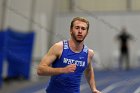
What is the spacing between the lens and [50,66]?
4.12m

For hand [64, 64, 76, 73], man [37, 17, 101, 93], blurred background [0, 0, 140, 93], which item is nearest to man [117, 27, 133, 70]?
blurred background [0, 0, 140, 93]

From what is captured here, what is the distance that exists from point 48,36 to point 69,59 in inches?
491

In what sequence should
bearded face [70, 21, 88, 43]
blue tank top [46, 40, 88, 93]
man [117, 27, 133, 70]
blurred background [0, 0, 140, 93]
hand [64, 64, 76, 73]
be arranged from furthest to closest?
man [117, 27, 133, 70], blurred background [0, 0, 140, 93], blue tank top [46, 40, 88, 93], bearded face [70, 21, 88, 43], hand [64, 64, 76, 73]

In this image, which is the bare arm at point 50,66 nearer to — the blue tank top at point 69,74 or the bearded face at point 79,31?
the blue tank top at point 69,74

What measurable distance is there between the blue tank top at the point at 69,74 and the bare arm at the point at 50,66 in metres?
0.06

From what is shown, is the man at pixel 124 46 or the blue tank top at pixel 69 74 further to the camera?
the man at pixel 124 46

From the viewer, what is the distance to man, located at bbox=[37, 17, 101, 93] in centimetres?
408

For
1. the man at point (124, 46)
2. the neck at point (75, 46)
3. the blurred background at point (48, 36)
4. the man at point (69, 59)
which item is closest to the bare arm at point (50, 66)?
the man at point (69, 59)

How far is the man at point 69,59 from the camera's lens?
4.08 meters

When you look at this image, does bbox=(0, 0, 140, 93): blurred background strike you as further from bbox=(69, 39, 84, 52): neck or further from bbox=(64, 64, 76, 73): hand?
bbox=(64, 64, 76, 73): hand

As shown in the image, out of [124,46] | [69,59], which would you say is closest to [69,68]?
[69,59]

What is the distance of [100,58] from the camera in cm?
1873

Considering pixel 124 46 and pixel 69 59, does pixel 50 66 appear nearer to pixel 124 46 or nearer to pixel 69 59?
pixel 69 59

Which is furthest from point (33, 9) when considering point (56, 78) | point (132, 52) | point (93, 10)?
point (56, 78)
